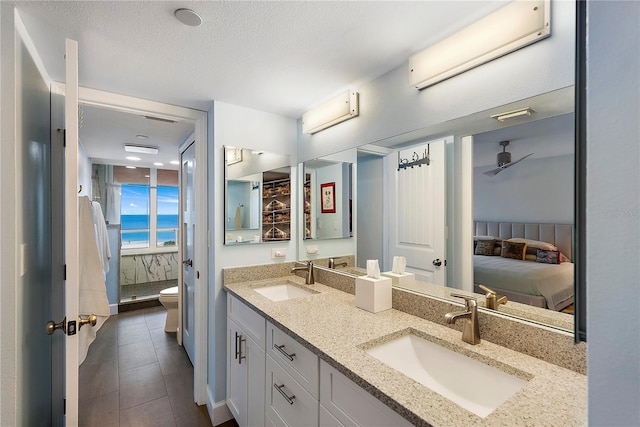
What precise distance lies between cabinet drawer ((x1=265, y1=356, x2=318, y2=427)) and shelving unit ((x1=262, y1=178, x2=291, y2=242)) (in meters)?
1.03

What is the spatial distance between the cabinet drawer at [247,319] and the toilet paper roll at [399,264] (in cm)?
77

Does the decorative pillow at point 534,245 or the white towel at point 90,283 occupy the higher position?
the decorative pillow at point 534,245

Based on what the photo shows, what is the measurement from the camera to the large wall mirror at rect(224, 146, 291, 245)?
2.11 metres

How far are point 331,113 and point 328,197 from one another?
62 centimetres

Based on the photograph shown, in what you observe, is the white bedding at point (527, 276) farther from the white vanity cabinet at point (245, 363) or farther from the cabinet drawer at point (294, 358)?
the white vanity cabinet at point (245, 363)

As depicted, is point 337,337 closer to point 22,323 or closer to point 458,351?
point 458,351

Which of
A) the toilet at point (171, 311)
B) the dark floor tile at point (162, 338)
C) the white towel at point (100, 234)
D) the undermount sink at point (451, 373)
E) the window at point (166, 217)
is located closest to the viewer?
the undermount sink at point (451, 373)

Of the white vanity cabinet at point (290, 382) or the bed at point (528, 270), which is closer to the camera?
the bed at point (528, 270)

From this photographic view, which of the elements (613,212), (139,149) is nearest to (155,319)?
(139,149)

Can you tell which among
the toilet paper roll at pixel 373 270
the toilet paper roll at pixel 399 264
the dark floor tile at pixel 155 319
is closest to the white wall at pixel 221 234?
the toilet paper roll at pixel 373 270

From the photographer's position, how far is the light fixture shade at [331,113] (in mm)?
1821

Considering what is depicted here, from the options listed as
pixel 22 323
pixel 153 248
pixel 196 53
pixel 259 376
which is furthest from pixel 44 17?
pixel 153 248

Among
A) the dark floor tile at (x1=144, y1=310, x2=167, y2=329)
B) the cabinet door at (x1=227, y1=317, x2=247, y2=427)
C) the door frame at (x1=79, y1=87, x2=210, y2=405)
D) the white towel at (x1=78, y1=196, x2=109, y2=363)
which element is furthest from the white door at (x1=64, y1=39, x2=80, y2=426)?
the dark floor tile at (x1=144, y1=310, x2=167, y2=329)

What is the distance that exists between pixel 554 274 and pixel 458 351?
45 centimetres
